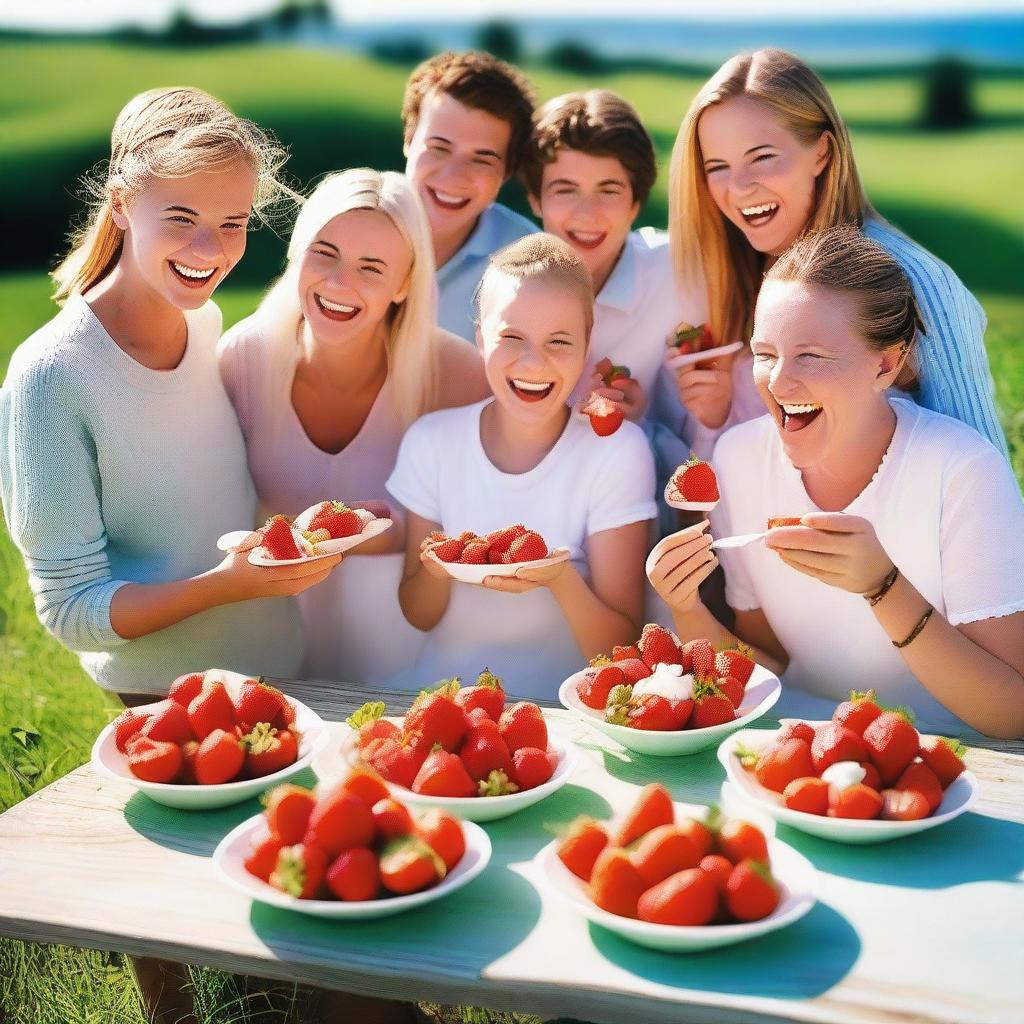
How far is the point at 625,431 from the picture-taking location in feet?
10.6

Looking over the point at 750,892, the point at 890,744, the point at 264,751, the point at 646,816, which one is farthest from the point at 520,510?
the point at 750,892

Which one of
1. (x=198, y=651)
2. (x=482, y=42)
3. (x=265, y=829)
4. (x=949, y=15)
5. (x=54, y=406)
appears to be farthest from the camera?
(x=949, y=15)

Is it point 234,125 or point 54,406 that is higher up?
point 234,125

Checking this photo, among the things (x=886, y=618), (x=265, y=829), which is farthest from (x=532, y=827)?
(x=886, y=618)

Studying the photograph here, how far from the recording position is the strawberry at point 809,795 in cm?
199

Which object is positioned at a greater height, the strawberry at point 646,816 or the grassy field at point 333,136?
the grassy field at point 333,136

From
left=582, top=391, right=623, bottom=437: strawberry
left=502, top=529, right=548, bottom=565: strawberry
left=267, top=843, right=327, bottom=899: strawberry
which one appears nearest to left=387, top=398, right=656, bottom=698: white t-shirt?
left=582, top=391, right=623, bottom=437: strawberry

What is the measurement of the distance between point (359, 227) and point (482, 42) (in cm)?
2173

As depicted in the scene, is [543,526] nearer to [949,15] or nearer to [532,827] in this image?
[532,827]

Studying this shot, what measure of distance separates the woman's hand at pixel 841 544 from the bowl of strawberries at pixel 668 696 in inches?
9.0

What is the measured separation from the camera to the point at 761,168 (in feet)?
10.8

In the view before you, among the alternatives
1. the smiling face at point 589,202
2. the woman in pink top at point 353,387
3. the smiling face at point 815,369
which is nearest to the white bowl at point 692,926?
the smiling face at point 815,369

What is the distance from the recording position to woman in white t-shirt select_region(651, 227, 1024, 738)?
2.50m

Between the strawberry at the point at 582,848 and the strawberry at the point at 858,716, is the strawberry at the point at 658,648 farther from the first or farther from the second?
the strawberry at the point at 582,848
